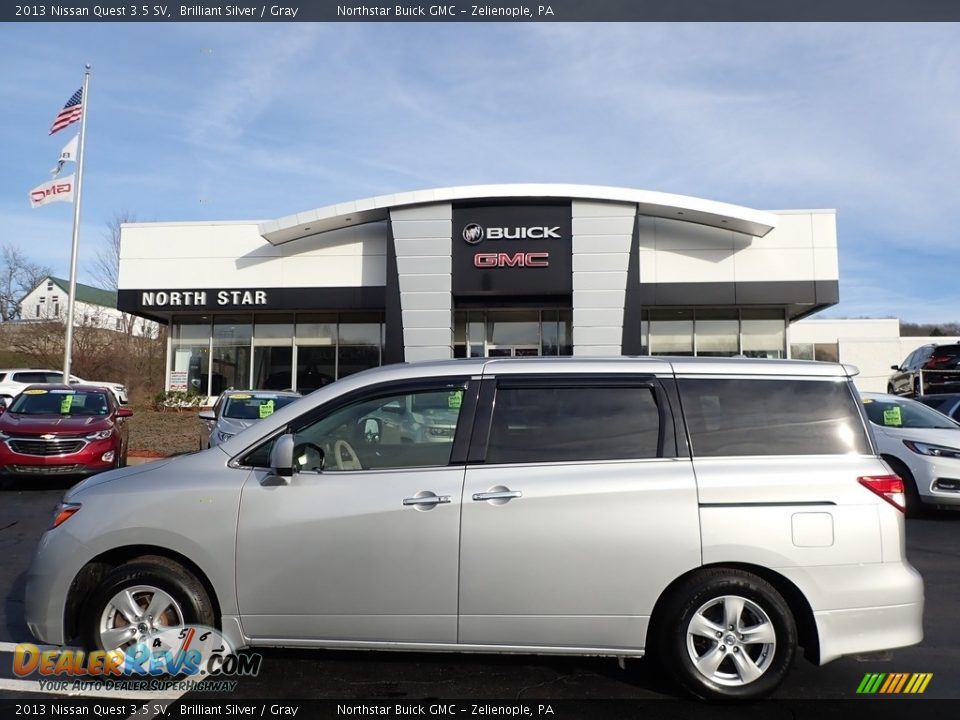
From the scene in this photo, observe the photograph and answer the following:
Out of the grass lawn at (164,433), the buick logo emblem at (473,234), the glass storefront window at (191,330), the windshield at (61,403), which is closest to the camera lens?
the windshield at (61,403)

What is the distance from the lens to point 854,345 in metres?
38.2

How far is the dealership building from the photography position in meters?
20.0

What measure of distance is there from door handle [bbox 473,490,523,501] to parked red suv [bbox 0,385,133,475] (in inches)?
366

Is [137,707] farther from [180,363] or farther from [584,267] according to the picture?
[180,363]

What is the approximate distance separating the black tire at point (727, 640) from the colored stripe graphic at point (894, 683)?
70cm

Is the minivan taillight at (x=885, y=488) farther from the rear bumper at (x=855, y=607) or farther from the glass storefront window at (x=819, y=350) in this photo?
the glass storefront window at (x=819, y=350)

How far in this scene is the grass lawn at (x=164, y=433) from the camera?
15.8 m

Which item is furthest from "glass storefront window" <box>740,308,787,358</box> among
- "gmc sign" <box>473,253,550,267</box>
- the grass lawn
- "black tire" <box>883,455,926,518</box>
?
the grass lawn

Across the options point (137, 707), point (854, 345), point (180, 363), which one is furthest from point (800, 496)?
point (854, 345)

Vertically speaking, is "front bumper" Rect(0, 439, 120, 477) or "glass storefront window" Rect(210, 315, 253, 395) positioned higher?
"glass storefront window" Rect(210, 315, 253, 395)

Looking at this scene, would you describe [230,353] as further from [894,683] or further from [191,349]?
[894,683]

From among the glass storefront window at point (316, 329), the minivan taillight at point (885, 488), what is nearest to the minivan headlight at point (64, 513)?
the minivan taillight at point (885, 488)

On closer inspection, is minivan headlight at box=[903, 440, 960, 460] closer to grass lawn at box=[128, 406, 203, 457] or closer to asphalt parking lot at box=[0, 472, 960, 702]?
asphalt parking lot at box=[0, 472, 960, 702]

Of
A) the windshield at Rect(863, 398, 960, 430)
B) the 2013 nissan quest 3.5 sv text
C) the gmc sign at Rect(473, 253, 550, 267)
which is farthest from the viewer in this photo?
the gmc sign at Rect(473, 253, 550, 267)
